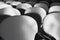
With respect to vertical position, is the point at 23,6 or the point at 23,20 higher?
the point at 23,20

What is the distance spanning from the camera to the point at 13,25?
1.66 metres

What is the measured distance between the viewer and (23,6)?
3668mm

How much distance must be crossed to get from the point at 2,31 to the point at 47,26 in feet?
2.50

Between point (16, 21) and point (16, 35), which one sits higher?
point (16, 21)

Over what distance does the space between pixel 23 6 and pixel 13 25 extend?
2.06m

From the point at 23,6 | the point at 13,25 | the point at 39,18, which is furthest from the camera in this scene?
the point at 23,6

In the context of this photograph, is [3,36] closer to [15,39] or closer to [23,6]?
[15,39]

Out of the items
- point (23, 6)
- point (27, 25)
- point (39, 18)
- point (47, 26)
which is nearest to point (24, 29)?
point (27, 25)

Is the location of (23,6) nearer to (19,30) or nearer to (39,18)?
(39,18)

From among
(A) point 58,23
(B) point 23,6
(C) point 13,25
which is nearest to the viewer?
(C) point 13,25

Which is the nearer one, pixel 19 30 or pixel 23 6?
pixel 19 30

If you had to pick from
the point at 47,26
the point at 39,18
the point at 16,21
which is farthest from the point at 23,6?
the point at 16,21

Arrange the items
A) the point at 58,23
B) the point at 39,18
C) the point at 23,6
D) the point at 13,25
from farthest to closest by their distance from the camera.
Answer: the point at 23,6, the point at 39,18, the point at 58,23, the point at 13,25

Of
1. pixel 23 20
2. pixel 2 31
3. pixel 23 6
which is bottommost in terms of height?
pixel 23 6
